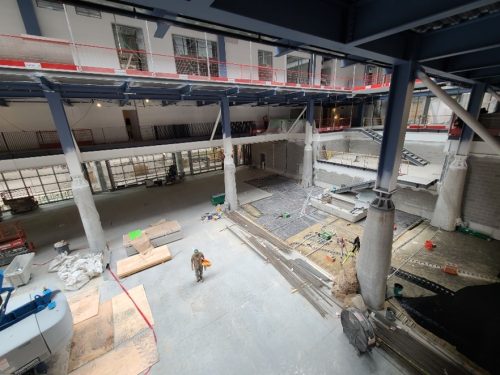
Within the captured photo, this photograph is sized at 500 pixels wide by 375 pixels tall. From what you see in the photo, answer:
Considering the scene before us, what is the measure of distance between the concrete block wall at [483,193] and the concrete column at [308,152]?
860cm

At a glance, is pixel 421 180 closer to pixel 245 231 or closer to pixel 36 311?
pixel 245 231

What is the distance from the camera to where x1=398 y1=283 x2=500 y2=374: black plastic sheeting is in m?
5.26

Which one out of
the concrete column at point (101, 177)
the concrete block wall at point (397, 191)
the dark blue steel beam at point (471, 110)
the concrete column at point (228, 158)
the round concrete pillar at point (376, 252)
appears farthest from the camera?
the concrete column at point (101, 177)

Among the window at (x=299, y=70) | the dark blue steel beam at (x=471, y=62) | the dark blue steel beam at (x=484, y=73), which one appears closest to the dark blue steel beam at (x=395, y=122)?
the dark blue steel beam at (x=471, y=62)

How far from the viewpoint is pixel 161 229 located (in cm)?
1066

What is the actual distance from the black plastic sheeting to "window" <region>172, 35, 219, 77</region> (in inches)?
569

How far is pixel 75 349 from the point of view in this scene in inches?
221

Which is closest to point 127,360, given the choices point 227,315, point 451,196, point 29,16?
point 227,315

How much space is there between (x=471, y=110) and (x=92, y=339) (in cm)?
1578

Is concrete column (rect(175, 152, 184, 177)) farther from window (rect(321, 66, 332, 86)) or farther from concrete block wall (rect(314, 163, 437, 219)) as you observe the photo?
window (rect(321, 66, 332, 86))

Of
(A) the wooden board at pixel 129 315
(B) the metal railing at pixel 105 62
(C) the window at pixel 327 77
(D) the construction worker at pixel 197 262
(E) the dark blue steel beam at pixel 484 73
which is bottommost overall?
(A) the wooden board at pixel 129 315

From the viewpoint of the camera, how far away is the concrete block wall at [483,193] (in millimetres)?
9273

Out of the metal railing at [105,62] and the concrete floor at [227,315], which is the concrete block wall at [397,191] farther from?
the concrete floor at [227,315]

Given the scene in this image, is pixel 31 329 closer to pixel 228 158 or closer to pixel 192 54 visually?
pixel 228 158
